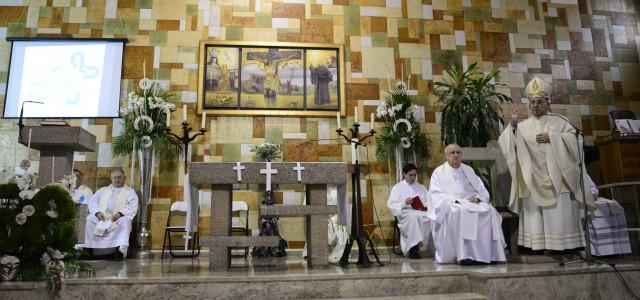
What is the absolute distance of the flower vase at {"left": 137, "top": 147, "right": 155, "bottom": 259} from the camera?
7.62m

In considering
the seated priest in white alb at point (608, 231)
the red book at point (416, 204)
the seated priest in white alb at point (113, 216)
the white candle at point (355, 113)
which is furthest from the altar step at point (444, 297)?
the seated priest in white alb at point (113, 216)

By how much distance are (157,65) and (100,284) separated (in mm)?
5437

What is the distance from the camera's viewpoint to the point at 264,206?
202 inches

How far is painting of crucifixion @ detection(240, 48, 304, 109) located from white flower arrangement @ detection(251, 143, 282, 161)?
40.0 inches

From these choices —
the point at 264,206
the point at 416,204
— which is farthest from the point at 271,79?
the point at 264,206

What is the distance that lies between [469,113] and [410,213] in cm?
210

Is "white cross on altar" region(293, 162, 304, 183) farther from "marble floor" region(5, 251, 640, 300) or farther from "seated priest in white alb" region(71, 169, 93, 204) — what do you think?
"seated priest in white alb" region(71, 169, 93, 204)

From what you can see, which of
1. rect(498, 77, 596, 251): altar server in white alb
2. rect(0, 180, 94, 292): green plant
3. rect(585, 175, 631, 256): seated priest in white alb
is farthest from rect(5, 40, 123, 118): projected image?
rect(585, 175, 631, 256): seated priest in white alb

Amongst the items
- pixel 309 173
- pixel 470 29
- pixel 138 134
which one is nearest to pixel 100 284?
pixel 309 173

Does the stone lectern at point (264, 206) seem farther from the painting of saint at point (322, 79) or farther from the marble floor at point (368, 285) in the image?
the painting of saint at point (322, 79)

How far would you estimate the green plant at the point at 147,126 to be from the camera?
26.1 ft

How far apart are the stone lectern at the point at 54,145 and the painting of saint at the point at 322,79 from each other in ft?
14.0

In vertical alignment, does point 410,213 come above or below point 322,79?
below

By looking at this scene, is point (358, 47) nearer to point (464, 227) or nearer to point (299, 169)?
point (299, 169)
